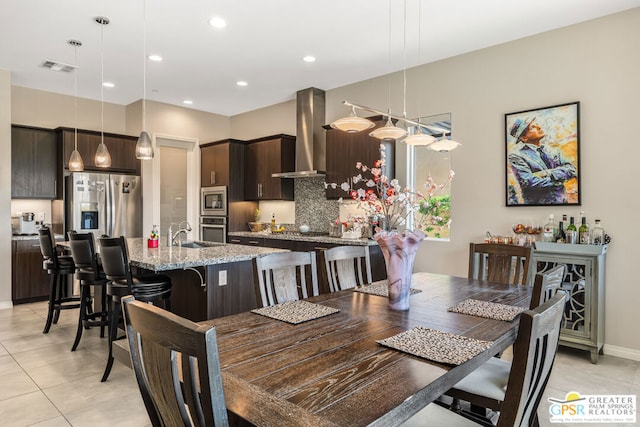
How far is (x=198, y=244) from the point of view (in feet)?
14.7

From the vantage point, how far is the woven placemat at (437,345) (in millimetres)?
1313

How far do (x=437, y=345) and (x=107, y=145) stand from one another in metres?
6.08

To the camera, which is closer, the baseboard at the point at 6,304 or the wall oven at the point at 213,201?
the baseboard at the point at 6,304

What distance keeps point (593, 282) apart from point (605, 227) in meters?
0.53

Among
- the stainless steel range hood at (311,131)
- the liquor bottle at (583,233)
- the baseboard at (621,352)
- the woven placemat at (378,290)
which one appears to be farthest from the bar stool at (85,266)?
the baseboard at (621,352)

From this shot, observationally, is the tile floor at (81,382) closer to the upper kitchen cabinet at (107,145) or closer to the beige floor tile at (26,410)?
the beige floor tile at (26,410)

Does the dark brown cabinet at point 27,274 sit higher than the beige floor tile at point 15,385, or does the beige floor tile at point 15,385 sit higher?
the dark brown cabinet at point 27,274

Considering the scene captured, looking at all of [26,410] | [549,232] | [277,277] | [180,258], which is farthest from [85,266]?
[549,232]

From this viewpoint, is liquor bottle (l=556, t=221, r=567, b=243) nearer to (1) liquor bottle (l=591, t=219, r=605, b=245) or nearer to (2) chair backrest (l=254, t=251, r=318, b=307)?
(1) liquor bottle (l=591, t=219, r=605, b=245)

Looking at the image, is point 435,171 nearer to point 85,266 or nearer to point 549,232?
point 549,232

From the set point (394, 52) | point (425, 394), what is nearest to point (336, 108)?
point (394, 52)

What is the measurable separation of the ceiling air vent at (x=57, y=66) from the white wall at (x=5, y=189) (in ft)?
1.99

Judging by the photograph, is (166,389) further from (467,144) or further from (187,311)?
(467,144)

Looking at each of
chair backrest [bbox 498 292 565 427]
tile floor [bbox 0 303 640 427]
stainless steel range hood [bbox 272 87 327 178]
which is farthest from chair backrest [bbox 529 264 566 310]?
stainless steel range hood [bbox 272 87 327 178]
